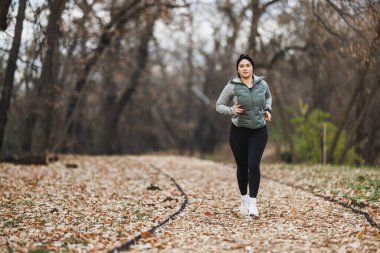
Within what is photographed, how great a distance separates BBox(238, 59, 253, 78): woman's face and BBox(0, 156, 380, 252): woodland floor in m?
1.94

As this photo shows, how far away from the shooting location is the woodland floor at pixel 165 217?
5219 mm

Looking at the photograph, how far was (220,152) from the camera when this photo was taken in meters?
36.5

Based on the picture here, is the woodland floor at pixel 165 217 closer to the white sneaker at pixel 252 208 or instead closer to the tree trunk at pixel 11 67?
the white sneaker at pixel 252 208

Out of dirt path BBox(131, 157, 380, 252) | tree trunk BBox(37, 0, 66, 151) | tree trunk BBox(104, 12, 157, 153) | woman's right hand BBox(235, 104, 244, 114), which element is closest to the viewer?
dirt path BBox(131, 157, 380, 252)

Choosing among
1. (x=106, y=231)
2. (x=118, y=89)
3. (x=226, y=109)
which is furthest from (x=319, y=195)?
(x=118, y=89)

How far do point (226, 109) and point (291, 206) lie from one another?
2147mm

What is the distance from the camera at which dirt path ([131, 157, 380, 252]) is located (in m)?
5.10

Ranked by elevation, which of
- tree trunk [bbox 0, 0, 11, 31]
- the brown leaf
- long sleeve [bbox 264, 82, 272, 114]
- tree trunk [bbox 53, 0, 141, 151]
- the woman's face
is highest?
tree trunk [bbox 53, 0, 141, 151]

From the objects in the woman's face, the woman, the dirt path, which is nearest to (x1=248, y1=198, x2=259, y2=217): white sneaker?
the woman

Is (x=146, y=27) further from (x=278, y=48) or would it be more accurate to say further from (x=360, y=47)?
(x=360, y=47)

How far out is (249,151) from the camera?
6.66m

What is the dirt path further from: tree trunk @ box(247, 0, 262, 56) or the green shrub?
tree trunk @ box(247, 0, 262, 56)

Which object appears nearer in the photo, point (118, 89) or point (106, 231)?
point (106, 231)

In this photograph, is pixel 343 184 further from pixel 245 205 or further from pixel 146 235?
pixel 146 235
